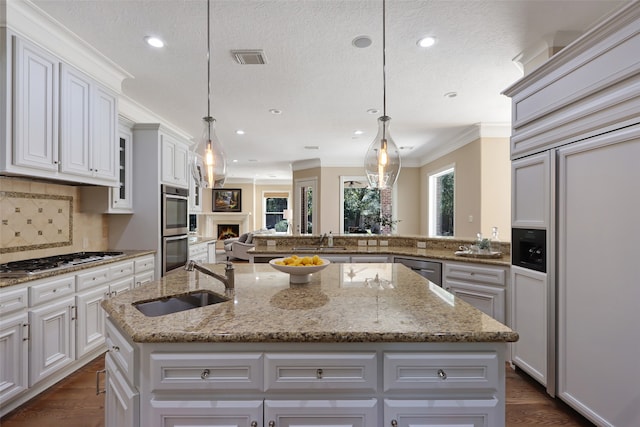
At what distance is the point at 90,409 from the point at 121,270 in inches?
48.5

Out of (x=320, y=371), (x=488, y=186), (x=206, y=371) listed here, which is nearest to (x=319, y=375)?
(x=320, y=371)

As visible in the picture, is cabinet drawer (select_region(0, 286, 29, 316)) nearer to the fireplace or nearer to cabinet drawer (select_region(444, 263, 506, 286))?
cabinet drawer (select_region(444, 263, 506, 286))

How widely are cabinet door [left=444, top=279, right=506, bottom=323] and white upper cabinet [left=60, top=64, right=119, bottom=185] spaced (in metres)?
3.53

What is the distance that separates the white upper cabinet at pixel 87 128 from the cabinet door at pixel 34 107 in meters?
0.08

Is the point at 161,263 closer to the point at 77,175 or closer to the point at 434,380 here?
the point at 77,175

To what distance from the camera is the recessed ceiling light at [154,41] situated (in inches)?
89.9

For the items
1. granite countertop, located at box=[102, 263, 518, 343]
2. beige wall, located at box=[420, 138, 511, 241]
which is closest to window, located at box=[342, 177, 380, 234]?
beige wall, located at box=[420, 138, 511, 241]

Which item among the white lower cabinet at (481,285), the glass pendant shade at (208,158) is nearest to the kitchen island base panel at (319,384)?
the glass pendant shade at (208,158)

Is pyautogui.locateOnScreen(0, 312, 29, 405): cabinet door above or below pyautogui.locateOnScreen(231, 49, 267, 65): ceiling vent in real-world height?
below

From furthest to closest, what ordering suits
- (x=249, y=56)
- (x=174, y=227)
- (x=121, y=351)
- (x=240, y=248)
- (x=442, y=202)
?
(x=240, y=248)
(x=442, y=202)
(x=174, y=227)
(x=249, y=56)
(x=121, y=351)

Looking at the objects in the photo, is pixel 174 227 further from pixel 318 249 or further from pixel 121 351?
pixel 121 351

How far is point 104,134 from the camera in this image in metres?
2.78

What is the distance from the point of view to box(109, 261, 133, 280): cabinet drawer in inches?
107

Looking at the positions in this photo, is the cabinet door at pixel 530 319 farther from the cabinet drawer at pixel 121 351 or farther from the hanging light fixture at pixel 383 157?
the cabinet drawer at pixel 121 351
